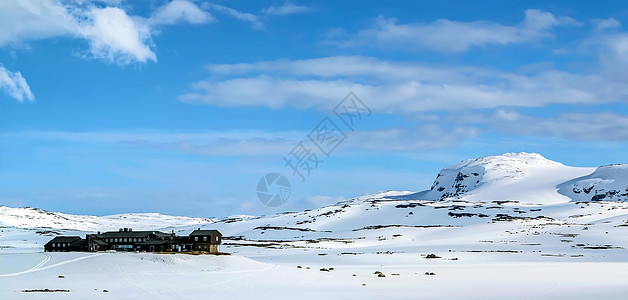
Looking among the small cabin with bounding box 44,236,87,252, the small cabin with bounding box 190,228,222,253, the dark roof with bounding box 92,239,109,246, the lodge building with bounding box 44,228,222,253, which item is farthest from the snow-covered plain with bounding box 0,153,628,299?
the dark roof with bounding box 92,239,109,246

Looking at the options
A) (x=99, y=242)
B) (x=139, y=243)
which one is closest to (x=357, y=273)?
(x=139, y=243)

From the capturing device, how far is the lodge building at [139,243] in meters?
76.4

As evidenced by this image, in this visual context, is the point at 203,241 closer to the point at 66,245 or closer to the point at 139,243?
the point at 139,243

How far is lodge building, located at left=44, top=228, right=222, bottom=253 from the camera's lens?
76438 mm

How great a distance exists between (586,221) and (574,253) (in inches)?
2818

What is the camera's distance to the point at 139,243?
77.0 metres

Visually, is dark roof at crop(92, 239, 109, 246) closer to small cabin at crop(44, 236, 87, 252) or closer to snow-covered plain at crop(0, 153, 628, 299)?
small cabin at crop(44, 236, 87, 252)

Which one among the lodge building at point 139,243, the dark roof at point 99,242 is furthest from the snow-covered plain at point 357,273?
the dark roof at point 99,242

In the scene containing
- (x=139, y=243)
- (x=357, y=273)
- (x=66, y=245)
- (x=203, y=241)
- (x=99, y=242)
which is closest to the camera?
(x=357, y=273)

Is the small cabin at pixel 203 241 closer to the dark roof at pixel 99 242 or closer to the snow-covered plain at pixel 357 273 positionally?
the snow-covered plain at pixel 357 273

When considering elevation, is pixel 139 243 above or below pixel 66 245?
below

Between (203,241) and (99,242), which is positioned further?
(203,241)

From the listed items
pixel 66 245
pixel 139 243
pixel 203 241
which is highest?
pixel 66 245

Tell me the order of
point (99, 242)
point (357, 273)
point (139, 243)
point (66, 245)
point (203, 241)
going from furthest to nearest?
point (66, 245), point (203, 241), point (99, 242), point (139, 243), point (357, 273)
